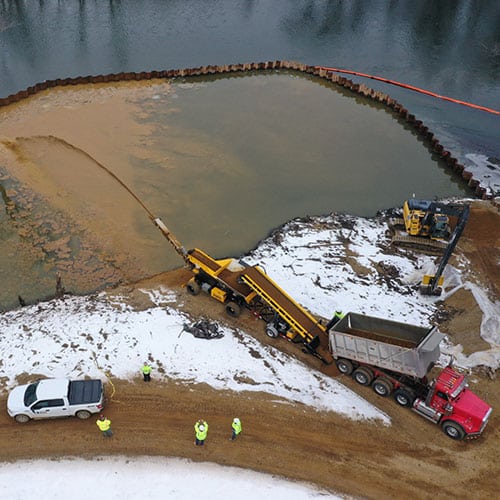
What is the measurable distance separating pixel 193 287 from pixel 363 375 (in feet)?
33.0

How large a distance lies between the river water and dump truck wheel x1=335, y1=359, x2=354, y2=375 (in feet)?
38.1

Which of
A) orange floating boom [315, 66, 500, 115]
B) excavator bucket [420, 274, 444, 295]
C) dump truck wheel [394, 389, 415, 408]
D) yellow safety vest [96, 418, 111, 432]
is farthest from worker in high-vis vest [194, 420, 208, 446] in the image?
orange floating boom [315, 66, 500, 115]

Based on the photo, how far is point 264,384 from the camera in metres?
21.0

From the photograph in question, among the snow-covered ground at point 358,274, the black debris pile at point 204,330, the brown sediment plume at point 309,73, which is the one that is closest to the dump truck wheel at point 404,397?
the snow-covered ground at point 358,274

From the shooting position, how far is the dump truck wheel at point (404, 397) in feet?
65.4

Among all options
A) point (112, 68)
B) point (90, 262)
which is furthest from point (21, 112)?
point (90, 262)

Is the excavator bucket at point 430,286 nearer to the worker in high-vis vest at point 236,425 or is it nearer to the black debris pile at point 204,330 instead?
the black debris pile at point 204,330

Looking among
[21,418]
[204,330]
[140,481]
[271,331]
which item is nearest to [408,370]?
[271,331]

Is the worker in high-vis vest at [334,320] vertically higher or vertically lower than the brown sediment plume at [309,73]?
lower

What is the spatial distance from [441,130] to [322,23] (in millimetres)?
36308

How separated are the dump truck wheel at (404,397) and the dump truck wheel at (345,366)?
6.97 ft

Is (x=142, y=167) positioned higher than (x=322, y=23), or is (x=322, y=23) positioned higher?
(x=322, y=23)

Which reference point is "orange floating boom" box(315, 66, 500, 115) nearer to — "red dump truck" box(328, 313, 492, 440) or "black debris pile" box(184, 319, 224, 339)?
"red dump truck" box(328, 313, 492, 440)

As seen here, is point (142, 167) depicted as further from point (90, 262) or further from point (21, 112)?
point (21, 112)
